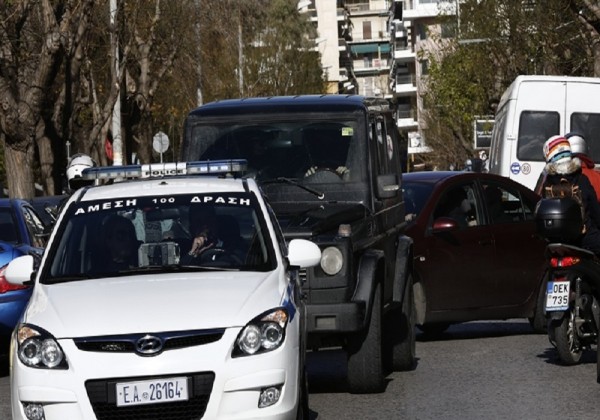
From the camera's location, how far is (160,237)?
10.1 metres

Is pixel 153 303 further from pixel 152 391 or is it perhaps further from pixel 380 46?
pixel 380 46

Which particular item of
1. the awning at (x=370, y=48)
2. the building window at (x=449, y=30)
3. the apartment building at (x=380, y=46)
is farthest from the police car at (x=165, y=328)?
the awning at (x=370, y=48)

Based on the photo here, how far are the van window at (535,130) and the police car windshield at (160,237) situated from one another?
17.4 m

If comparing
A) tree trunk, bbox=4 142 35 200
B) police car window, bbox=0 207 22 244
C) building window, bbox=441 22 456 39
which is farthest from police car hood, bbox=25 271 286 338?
building window, bbox=441 22 456 39

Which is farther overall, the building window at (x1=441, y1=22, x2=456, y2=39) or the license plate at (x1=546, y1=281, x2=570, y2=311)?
the building window at (x1=441, y1=22, x2=456, y2=39)

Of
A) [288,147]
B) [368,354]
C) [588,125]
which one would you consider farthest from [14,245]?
[588,125]

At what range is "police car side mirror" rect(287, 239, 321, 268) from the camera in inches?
383

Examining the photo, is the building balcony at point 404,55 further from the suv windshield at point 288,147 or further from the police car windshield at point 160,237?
the police car windshield at point 160,237

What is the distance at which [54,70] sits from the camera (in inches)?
1409

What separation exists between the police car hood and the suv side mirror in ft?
11.8

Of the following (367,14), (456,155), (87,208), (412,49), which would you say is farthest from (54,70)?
(367,14)

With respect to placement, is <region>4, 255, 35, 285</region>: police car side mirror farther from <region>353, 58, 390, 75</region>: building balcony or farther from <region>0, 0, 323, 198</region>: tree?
<region>353, 58, 390, 75</region>: building balcony

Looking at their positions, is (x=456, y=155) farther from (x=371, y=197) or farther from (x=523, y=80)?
(x=371, y=197)

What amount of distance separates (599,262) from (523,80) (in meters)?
14.2
